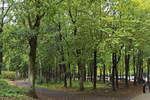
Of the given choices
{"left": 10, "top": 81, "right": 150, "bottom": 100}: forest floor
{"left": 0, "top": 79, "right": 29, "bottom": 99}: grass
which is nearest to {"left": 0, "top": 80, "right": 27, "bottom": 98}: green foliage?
{"left": 0, "top": 79, "right": 29, "bottom": 99}: grass

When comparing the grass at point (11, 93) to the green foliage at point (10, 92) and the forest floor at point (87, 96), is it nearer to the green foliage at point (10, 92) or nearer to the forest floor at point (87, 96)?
the green foliage at point (10, 92)

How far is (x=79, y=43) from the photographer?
79.0 ft

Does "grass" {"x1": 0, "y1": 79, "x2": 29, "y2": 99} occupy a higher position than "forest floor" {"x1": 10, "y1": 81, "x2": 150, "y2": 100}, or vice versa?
"grass" {"x1": 0, "y1": 79, "x2": 29, "y2": 99}

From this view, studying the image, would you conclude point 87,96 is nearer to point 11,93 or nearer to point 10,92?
point 10,92

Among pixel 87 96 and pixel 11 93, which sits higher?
pixel 11 93

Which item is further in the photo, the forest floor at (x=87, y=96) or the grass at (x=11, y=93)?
the forest floor at (x=87, y=96)

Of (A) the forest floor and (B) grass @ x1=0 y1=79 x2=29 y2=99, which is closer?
(B) grass @ x1=0 y1=79 x2=29 y2=99

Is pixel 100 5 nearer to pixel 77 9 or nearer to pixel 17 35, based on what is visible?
pixel 77 9

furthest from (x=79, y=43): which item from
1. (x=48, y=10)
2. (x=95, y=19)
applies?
(x=48, y=10)

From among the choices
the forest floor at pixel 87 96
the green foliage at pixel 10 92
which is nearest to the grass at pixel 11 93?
the green foliage at pixel 10 92

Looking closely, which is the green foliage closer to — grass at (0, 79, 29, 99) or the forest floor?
grass at (0, 79, 29, 99)

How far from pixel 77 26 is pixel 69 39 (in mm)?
1617

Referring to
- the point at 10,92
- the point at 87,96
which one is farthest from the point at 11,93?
the point at 87,96

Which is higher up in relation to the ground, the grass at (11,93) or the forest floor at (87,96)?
the grass at (11,93)
